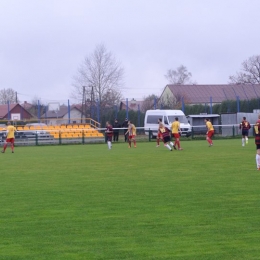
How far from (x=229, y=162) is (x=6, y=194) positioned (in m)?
10.5

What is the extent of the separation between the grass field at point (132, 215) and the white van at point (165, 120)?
2940 centimetres

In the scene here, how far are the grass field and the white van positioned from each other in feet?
96.5

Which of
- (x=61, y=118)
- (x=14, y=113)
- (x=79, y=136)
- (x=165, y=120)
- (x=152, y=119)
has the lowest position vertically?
(x=79, y=136)

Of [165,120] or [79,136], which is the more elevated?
[165,120]

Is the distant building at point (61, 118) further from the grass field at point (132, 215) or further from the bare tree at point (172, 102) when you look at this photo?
the grass field at point (132, 215)

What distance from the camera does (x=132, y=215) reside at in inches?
430

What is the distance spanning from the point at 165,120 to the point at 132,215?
127ft

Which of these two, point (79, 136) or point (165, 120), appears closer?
point (79, 136)

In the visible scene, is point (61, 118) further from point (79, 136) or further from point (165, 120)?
point (165, 120)

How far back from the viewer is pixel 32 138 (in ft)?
151

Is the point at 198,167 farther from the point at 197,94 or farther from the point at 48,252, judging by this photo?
the point at 197,94

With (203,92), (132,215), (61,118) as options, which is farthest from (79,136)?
(203,92)

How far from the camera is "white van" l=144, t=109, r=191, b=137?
4883 cm

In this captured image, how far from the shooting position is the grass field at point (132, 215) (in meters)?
8.35
